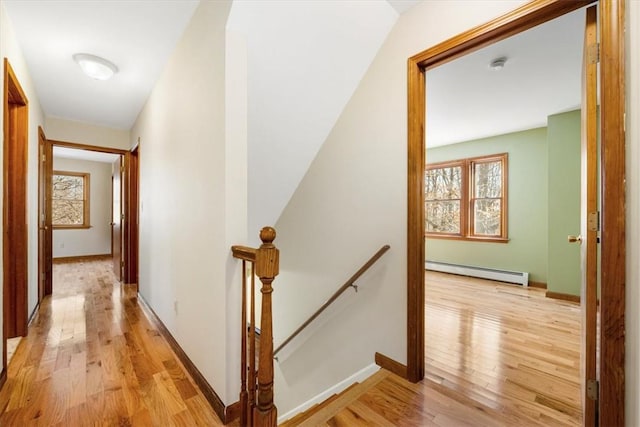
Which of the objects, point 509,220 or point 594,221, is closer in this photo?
point 594,221

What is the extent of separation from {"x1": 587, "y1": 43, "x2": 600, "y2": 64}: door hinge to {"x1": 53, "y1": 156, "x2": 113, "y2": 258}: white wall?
8795 millimetres

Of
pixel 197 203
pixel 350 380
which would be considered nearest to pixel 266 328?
pixel 197 203

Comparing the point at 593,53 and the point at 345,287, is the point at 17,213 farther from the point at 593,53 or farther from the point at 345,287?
the point at 593,53

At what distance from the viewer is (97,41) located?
228 cm

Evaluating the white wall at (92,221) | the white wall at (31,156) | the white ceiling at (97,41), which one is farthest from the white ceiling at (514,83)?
the white wall at (92,221)

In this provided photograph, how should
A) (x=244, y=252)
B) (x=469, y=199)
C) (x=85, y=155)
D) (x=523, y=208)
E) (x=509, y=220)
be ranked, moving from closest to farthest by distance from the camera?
1. (x=244, y=252)
2. (x=523, y=208)
3. (x=509, y=220)
4. (x=469, y=199)
5. (x=85, y=155)

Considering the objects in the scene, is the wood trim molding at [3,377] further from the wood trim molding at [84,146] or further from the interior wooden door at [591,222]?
the wood trim molding at [84,146]

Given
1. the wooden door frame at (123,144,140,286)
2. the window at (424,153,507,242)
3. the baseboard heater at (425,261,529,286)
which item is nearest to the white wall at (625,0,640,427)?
the baseboard heater at (425,261,529,286)

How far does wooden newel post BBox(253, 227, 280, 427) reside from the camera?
1.22 metres

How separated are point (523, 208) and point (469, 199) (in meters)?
0.85

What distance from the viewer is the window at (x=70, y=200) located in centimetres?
659

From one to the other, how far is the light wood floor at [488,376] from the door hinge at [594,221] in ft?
3.50

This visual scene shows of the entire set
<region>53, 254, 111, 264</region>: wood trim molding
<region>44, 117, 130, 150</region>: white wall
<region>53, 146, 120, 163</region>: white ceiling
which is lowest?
<region>53, 254, 111, 264</region>: wood trim molding

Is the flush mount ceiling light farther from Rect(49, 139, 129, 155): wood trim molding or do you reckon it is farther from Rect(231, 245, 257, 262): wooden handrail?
A: Rect(231, 245, 257, 262): wooden handrail
